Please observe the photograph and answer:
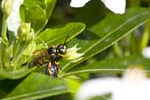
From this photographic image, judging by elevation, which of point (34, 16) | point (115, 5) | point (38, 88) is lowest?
point (38, 88)

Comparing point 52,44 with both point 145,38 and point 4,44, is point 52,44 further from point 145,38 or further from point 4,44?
point 145,38

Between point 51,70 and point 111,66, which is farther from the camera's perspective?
point 111,66

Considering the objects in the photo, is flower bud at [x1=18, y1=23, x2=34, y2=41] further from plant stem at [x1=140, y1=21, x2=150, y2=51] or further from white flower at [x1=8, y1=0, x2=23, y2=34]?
plant stem at [x1=140, y1=21, x2=150, y2=51]

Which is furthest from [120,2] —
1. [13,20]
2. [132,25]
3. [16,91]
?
[16,91]

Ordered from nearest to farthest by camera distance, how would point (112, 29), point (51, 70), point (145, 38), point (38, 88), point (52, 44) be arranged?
point (38, 88), point (51, 70), point (52, 44), point (112, 29), point (145, 38)

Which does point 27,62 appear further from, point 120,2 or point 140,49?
point 140,49

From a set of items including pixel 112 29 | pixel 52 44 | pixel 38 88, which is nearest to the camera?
pixel 38 88

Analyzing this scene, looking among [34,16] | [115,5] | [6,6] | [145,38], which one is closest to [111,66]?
[115,5]
